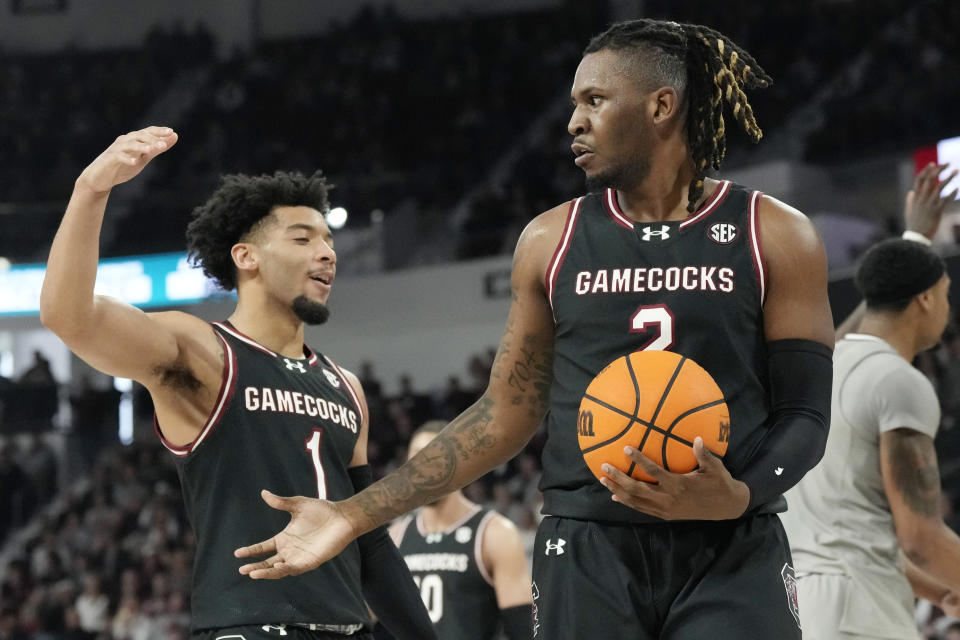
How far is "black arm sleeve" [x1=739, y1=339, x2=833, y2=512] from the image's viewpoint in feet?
8.91

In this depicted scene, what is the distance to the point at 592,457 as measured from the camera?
2633 mm

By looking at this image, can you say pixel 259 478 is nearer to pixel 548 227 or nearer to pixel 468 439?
pixel 468 439

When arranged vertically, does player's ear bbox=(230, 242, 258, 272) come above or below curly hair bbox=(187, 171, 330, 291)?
below

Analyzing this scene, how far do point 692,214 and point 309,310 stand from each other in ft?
6.35

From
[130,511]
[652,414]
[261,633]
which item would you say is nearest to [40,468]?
[130,511]

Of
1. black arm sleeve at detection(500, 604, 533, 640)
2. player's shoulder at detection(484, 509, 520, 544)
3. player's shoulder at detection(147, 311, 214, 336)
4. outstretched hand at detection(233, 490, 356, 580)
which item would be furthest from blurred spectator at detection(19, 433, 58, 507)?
outstretched hand at detection(233, 490, 356, 580)

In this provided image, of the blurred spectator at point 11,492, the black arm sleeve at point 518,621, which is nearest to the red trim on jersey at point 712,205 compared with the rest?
the black arm sleeve at point 518,621

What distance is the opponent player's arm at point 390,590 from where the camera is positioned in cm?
432

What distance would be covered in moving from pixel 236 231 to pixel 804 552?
2.43 m

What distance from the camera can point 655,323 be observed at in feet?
9.41

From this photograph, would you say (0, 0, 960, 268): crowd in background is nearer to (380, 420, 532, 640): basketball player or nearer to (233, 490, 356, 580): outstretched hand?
(380, 420, 532, 640): basketball player

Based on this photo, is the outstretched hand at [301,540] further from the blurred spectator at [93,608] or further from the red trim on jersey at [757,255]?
the blurred spectator at [93,608]

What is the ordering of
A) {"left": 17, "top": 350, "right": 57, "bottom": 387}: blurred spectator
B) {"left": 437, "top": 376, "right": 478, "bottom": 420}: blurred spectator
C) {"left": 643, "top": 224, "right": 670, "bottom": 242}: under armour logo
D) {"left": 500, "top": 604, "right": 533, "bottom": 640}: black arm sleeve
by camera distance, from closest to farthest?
{"left": 643, "top": 224, "right": 670, "bottom": 242}: under armour logo, {"left": 500, "top": 604, "right": 533, "bottom": 640}: black arm sleeve, {"left": 437, "top": 376, "right": 478, "bottom": 420}: blurred spectator, {"left": 17, "top": 350, "right": 57, "bottom": 387}: blurred spectator

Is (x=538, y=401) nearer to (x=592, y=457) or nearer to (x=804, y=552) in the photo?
(x=592, y=457)
